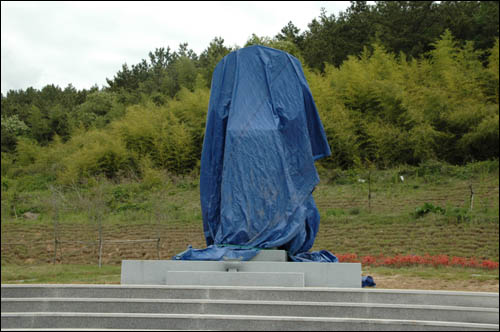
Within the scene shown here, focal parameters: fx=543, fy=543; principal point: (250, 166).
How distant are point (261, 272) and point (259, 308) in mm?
904

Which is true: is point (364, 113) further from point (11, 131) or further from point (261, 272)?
point (11, 131)

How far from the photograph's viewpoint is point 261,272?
5.01 meters

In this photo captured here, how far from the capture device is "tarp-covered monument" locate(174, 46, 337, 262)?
5.61 metres

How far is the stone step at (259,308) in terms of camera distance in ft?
13.1

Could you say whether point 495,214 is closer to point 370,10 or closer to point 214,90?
point 214,90

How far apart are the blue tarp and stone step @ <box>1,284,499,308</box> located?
3.05ft

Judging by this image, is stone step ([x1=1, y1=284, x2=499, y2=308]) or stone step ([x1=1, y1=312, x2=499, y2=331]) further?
stone step ([x1=1, y1=284, x2=499, y2=308])

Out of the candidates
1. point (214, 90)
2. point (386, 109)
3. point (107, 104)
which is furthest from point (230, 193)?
point (107, 104)

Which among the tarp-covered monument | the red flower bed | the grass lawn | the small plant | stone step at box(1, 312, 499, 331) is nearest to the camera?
stone step at box(1, 312, 499, 331)

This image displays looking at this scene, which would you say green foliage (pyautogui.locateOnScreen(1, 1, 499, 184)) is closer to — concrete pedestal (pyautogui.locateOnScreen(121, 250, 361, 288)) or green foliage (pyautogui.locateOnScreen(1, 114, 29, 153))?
green foliage (pyautogui.locateOnScreen(1, 114, 29, 153))

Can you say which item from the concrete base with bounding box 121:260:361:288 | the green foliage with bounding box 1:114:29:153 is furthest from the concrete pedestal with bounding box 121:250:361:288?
the green foliage with bounding box 1:114:29:153

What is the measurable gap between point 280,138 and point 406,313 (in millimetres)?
2461

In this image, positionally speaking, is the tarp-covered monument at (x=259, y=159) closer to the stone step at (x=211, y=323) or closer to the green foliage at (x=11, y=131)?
the stone step at (x=211, y=323)

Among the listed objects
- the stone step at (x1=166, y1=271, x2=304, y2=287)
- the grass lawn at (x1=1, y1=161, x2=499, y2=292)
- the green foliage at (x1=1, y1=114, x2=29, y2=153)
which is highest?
the green foliage at (x1=1, y1=114, x2=29, y2=153)
